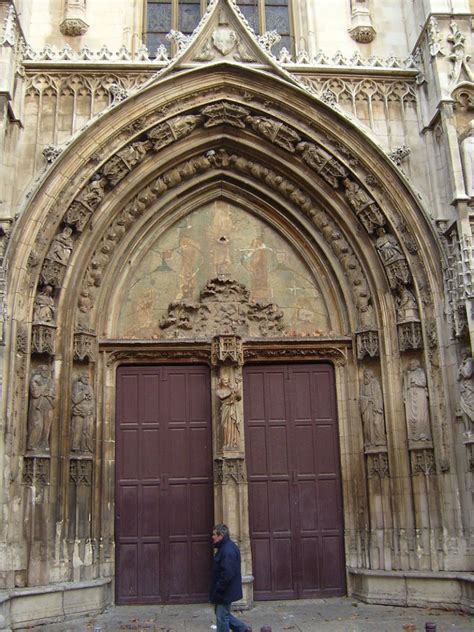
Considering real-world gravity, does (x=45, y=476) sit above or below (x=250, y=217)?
below

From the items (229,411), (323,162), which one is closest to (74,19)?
(323,162)

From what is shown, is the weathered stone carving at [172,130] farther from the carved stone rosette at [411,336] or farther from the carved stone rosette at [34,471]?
the carved stone rosette at [34,471]

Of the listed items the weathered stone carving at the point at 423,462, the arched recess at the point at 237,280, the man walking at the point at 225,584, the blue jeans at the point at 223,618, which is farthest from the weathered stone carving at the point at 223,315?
the blue jeans at the point at 223,618

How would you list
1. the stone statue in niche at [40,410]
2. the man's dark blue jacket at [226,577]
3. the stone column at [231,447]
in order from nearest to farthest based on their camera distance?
the man's dark blue jacket at [226,577] < the stone statue in niche at [40,410] < the stone column at [231,447]

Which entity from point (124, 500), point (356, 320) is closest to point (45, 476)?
point (124, 500)

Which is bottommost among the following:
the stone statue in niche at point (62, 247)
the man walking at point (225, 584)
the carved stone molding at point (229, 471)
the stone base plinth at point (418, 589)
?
the stone base plinth at point (418, 589)

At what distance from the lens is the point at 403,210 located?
1099 cm

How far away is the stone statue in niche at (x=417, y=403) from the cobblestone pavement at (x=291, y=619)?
239 cm

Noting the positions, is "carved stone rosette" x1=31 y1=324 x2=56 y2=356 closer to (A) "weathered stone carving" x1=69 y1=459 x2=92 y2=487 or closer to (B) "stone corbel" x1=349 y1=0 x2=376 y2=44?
(A) "weathered stone carving" x1=69 y1=459 x2=92 y2=487

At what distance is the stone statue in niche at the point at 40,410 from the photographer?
32.0 feet

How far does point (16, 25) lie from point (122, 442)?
6581 millimetres

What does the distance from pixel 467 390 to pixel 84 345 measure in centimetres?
560

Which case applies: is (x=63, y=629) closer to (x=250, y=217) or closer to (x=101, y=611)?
(x=101, y=611)

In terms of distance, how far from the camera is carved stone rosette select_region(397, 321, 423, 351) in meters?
10.7
